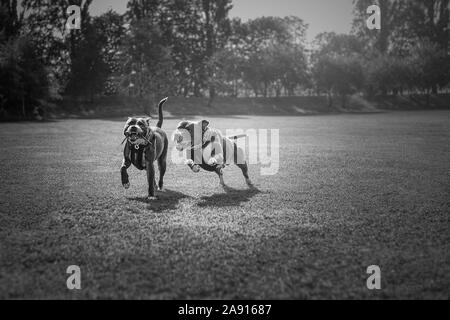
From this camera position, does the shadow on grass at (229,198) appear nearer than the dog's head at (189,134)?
Yes

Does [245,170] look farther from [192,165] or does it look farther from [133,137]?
[133,137]

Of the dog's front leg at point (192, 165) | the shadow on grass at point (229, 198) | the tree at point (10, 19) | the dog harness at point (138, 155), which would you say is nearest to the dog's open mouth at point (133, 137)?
the dog harness at point (138, 155)

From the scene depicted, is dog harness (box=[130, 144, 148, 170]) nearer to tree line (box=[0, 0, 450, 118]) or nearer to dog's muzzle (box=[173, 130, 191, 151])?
dog's muzzle (box=[173, 130, 191, 151])

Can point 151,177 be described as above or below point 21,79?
below

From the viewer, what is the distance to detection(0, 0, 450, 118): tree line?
51.9m

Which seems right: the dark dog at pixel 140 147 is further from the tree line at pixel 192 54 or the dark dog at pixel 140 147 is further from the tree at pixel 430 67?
the tree at pixel 430 67

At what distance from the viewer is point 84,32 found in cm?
6044

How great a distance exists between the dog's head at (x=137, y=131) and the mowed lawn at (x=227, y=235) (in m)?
1.50

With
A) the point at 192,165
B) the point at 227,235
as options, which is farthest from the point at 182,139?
the point at 227,235

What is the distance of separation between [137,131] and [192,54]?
2707 inches

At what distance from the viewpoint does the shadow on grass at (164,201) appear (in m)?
7.88

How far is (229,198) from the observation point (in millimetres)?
8844

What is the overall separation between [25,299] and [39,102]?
160 feet
